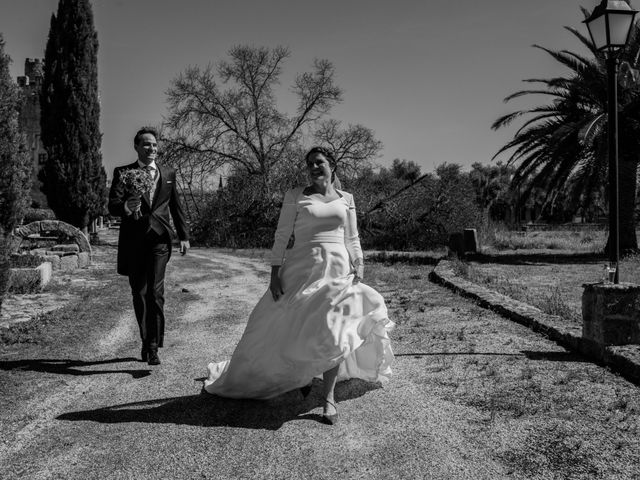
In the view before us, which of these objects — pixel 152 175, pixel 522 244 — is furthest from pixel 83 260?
pixel 522 244

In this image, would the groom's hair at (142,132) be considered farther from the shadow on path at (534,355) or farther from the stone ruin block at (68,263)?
the stone ruin block at (68,263)

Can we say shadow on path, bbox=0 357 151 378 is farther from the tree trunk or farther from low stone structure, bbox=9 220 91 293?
the tree trunk

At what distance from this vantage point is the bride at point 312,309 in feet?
13.2

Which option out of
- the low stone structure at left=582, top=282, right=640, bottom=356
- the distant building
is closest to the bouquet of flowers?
the low stone structure at left=582, top=282, right=640, bottom=356

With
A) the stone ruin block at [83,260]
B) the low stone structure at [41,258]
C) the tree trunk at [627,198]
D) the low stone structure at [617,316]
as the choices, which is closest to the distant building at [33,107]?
the low stone structure at [41,258]

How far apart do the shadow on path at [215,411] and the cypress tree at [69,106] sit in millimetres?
20811

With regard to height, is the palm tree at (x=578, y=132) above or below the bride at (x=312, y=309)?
above

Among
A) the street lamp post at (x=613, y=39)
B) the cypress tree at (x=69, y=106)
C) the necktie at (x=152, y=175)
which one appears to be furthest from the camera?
the cypress tree at (x=69, y=106)

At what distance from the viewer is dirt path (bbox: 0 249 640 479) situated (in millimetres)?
3225

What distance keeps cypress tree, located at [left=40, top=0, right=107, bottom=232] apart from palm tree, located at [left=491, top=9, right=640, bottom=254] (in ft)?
50.4

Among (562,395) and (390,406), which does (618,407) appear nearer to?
(562,395)

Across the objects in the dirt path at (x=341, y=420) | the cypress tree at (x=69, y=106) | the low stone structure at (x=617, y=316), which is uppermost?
the cypress tree at (x=69, y=106)

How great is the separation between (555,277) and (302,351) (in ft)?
32.6

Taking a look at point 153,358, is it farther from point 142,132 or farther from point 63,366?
point 142,132
